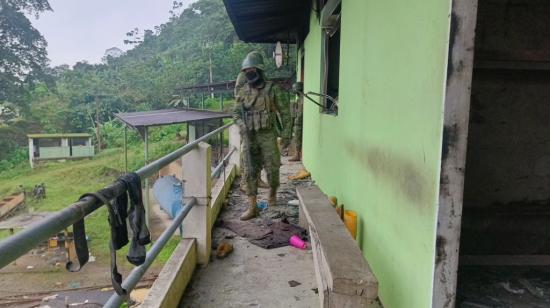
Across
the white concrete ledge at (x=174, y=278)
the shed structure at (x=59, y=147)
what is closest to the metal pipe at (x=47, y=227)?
the white concrete ledge at (x=174, y=278)

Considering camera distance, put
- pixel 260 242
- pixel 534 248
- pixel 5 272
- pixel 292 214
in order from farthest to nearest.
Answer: pixel 5 272, pixel 292 214, pixel 260 242, pixel 534 248

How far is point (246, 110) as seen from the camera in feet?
13.7

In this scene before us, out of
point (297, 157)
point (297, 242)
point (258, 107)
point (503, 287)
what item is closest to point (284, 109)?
point (258, 107)

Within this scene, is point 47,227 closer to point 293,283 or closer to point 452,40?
point 452,40

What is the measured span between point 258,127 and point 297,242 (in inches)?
56.2

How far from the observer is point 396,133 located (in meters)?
1.95

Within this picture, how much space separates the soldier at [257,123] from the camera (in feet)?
13.4

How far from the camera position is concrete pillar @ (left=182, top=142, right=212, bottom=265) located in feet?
8.80

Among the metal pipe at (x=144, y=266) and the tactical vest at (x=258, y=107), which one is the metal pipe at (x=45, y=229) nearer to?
the metal pipe at (x=144, y=266)

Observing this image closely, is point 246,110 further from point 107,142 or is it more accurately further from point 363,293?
point 107,142

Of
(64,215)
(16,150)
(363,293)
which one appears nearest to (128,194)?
(64,215)

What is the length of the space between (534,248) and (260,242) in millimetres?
2045

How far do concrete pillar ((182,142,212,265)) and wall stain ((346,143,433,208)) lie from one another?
1124 millimetres

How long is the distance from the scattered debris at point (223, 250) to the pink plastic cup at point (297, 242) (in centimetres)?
52
